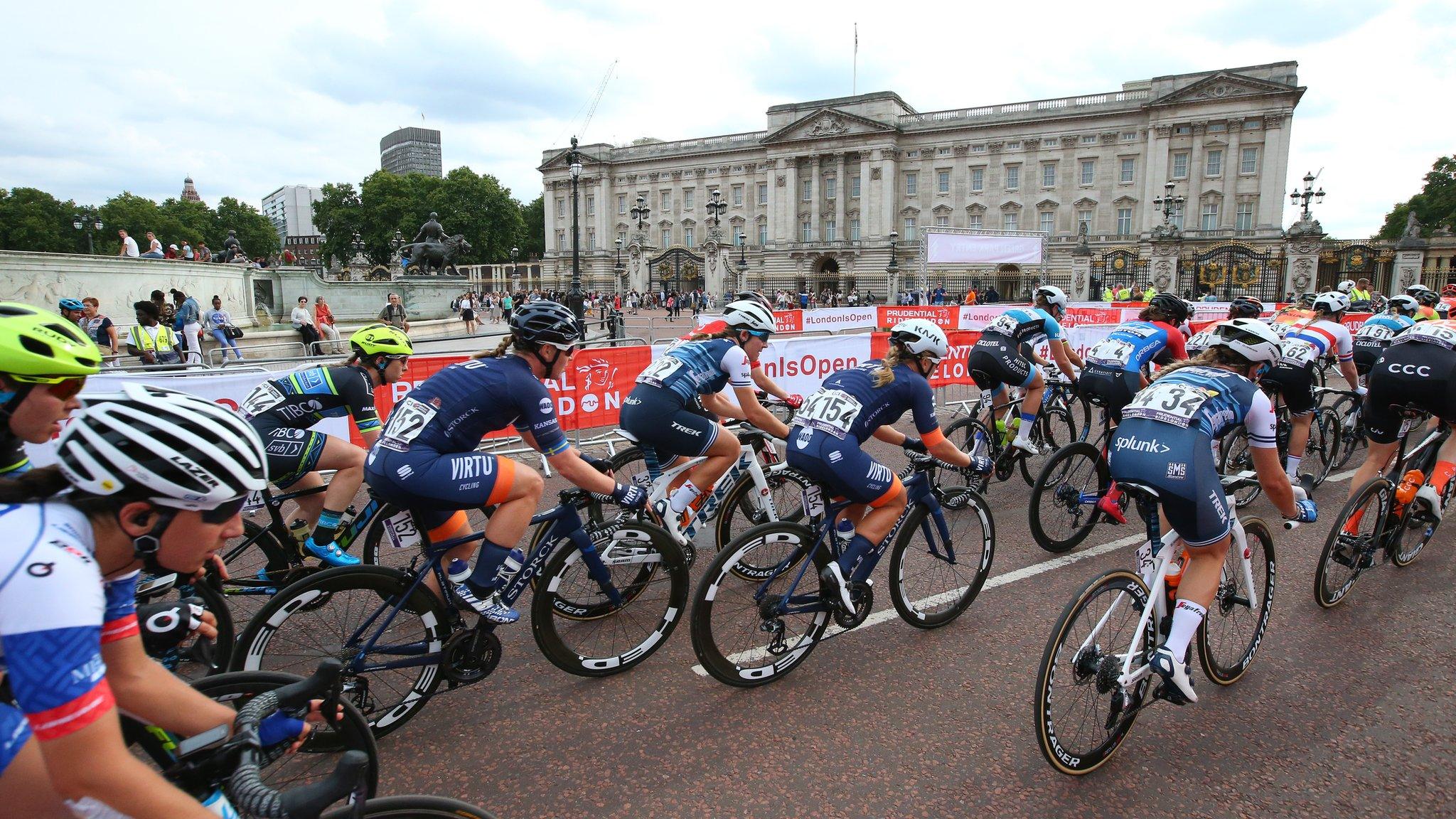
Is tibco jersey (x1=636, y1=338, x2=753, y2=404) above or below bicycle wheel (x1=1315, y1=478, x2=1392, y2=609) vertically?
above

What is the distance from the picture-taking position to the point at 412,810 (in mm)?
1986

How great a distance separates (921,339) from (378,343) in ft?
11.3

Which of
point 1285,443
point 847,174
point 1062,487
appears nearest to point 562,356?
point 1062,487

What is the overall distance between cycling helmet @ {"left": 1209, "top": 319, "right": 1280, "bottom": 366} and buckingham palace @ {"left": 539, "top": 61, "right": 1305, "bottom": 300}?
4393 centimetres

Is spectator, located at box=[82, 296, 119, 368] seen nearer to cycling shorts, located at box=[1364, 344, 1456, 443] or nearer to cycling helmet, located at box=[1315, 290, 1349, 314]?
cycling shorts, located at box=[1364, 344, 1456, 443]

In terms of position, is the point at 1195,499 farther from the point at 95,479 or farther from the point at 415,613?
the point at 95,479

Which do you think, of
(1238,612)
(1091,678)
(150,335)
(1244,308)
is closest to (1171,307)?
Result: (1244,308)

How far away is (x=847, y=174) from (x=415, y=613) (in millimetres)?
77569

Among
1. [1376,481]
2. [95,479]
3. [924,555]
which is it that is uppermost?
[95,479]

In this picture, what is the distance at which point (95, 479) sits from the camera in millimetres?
1790

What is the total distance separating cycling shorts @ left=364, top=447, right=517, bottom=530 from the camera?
3.76 m

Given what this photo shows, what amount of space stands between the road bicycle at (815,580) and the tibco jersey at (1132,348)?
281 centimetres

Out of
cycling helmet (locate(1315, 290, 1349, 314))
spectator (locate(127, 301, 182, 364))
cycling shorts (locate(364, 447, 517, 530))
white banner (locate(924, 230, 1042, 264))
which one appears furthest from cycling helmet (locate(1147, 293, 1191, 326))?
white banner (locate(924, 230, 1042, 264))

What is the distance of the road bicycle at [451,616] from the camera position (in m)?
3.38
